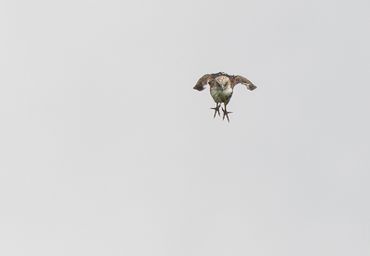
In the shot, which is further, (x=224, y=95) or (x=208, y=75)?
(x=208, y=75)

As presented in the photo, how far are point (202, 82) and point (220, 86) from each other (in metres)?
2.44

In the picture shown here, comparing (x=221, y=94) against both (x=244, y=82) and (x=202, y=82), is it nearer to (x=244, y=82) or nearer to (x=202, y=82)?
(x=202, y=82)

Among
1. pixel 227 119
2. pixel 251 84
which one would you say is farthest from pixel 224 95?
pixel 251 84

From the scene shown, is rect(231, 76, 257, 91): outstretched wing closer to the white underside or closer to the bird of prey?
the bird of prey

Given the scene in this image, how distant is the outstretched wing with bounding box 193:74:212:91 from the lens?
4162 centimetres

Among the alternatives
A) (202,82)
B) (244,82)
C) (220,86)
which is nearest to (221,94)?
(220,86)

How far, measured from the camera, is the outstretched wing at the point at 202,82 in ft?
137

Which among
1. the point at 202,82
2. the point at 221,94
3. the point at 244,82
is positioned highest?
the point at 244,82

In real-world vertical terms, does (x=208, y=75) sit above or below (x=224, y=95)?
above

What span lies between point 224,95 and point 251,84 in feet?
19.2

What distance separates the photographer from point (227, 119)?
1521 inches

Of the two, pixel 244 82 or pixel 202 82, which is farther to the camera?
pixel 244 82

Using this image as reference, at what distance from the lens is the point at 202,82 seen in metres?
42.0

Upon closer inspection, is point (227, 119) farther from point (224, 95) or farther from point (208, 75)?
point (208, 75)
